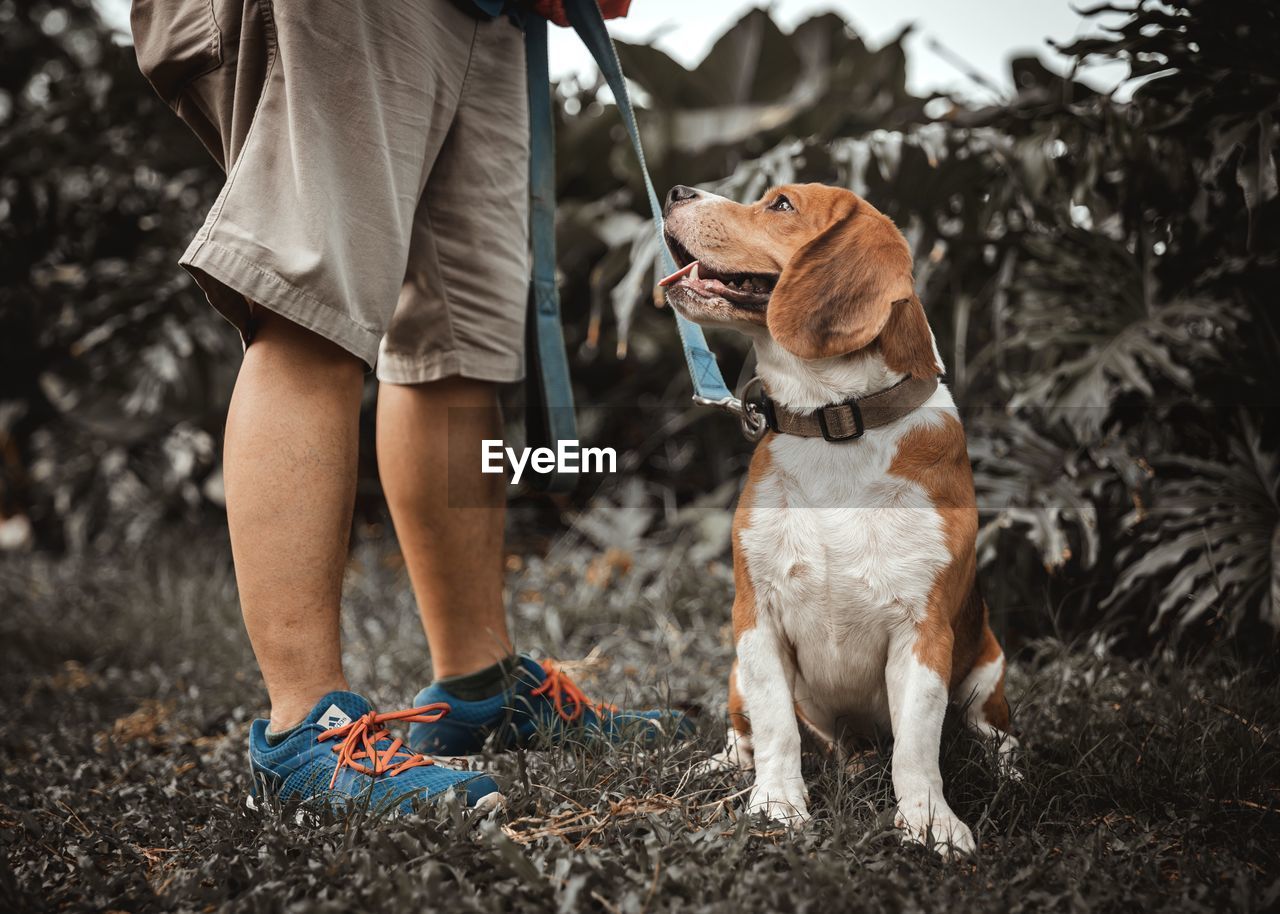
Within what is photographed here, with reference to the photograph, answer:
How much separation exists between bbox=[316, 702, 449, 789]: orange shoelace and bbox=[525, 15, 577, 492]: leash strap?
724mm

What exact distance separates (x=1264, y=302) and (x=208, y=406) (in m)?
4.29

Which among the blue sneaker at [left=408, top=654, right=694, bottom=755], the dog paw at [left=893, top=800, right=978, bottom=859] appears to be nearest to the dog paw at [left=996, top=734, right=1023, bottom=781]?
the dog paw at [left=893, top=800, right=978, bottom=859]

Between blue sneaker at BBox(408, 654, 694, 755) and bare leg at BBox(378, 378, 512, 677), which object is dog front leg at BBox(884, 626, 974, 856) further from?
bare leg at BBox(378, 378, 512, 677)

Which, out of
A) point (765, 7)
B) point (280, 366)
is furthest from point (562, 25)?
point (765, 7)

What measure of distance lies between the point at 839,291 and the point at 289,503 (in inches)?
39.7

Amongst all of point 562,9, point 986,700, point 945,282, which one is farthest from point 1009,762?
point 945,282

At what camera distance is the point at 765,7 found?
187 inches

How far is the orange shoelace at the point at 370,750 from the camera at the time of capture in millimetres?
1661

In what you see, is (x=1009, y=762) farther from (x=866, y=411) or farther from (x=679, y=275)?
(x=679, y=275)

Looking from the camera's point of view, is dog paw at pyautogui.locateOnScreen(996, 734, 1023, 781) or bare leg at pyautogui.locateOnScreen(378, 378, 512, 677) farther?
bare leg at pyautogui.locateOnScreen(378, 378, 512, 677)

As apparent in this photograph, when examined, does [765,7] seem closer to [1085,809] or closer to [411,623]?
[411,623]

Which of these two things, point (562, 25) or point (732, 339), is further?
point (732, 339)

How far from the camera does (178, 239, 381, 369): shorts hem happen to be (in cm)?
160

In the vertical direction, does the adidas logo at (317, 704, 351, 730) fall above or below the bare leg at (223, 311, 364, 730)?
below
